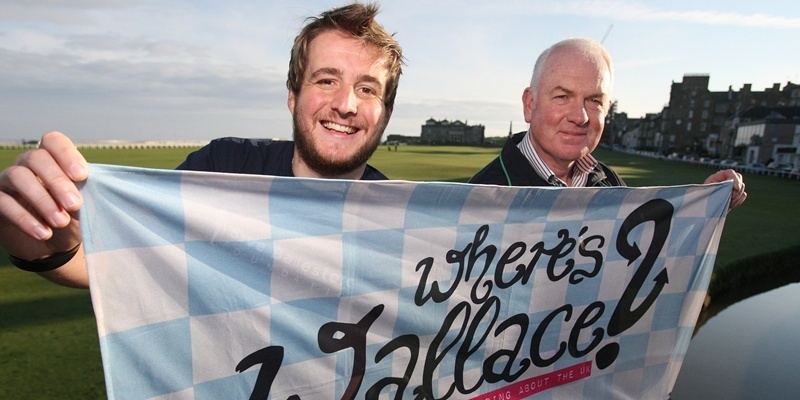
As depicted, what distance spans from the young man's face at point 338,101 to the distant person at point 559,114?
0.97m

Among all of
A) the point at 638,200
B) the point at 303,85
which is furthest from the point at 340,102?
the point at 638,200

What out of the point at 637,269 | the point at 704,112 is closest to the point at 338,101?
the point at 637,269

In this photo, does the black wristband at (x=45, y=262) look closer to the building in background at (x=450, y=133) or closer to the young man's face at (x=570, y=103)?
the young man's face at (x=570, y=103)

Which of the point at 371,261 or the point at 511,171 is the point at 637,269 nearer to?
the point at 511,171

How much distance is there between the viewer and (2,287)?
8.19 meters

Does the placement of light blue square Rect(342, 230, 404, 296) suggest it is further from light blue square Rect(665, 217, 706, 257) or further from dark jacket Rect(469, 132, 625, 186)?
light blue square Rect(665, 217, 706, 257)

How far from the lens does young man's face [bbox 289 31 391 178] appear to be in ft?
7.73

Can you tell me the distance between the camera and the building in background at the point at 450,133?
163875 mm

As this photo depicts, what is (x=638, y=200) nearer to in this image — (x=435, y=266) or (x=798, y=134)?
(x=435, y=266)

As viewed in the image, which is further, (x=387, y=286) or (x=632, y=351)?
(x=632, y=351)

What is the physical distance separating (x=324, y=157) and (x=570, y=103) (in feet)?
5.33

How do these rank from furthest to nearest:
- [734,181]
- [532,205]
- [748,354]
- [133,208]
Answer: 1. [748,354]
2. [734,181]
3. [532,205]
4. [133,208]

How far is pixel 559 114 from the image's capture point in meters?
2.97

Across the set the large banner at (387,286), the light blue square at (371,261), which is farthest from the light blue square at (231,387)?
the light blue square at (371,261)
